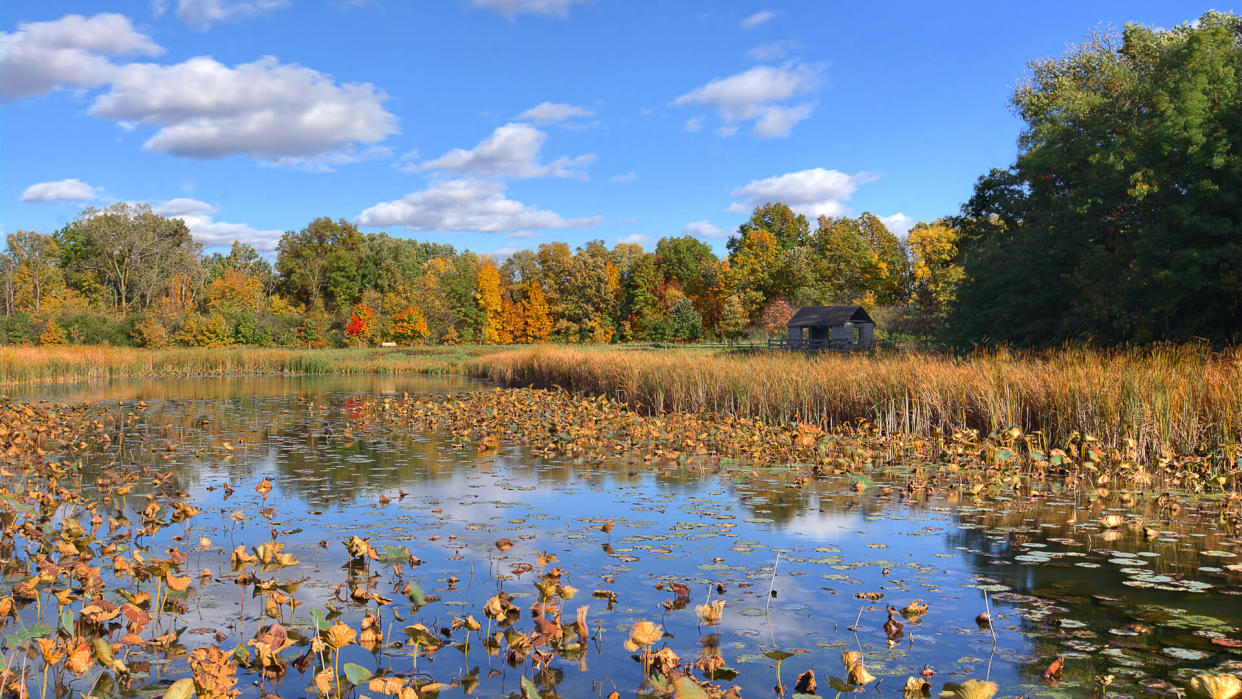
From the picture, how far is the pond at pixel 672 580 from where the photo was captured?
4.05 metres

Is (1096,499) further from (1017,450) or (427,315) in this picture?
(427,315)

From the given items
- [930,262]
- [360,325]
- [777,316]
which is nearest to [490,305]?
[360,325]

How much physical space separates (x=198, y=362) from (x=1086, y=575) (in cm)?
3911

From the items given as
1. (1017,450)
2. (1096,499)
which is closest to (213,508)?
(1096,499)

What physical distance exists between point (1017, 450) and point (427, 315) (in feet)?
194

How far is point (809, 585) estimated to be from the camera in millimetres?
5434

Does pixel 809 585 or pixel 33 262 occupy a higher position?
pixel 33 262

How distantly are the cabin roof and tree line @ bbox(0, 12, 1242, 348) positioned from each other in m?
3.46

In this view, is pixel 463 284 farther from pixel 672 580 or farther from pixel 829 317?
pixel 672 580

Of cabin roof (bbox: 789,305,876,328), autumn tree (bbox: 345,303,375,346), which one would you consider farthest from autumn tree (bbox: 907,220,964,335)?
autumn tree (bbox: 345,303,375,346)

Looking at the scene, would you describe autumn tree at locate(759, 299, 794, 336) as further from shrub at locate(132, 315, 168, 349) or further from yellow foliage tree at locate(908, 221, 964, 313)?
shrub at locate(132, 315, 168, 349)

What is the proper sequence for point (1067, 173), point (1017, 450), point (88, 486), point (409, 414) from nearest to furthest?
point (88, 486) < point (1017, 450) < point (409, 414) < point (1067, 173)

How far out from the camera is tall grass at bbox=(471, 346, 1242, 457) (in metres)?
9.90

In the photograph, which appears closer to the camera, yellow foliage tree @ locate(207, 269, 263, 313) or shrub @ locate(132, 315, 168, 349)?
shrub @ locate(132, 315, 168, 349)
